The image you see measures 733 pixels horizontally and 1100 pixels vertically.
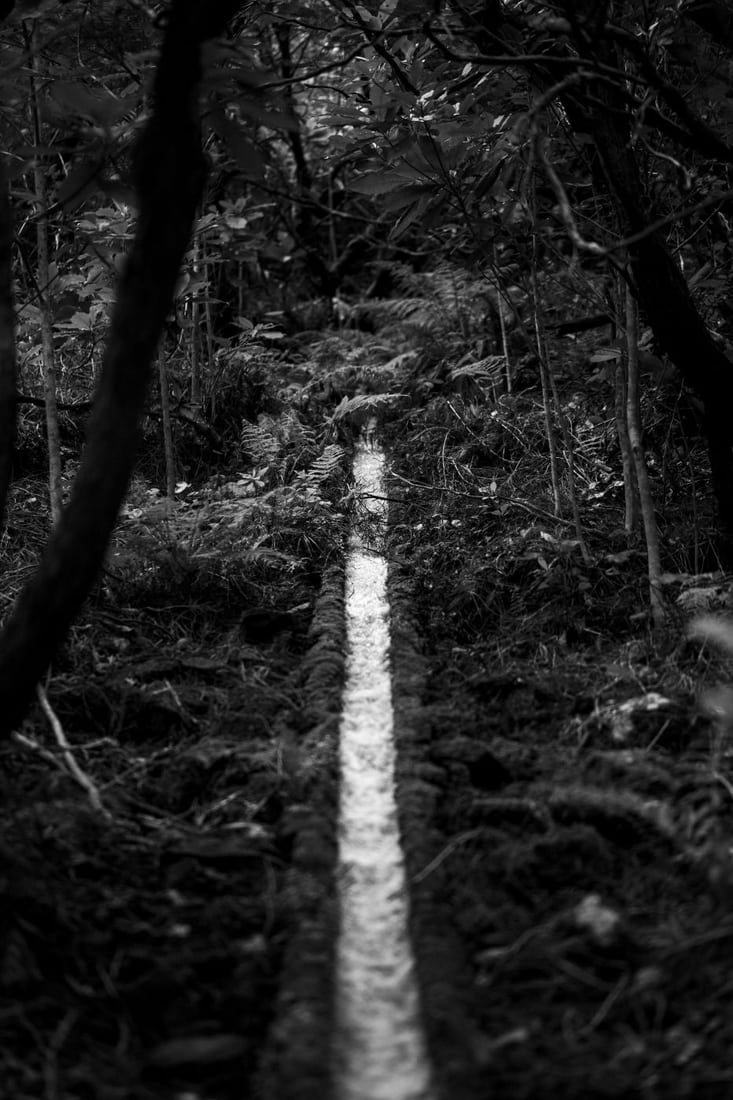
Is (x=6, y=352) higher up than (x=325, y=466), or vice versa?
(x=6, y=352)

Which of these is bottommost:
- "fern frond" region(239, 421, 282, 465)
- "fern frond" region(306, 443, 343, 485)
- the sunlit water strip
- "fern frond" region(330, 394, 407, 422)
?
the sunlit water strip

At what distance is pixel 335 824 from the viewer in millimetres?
3475

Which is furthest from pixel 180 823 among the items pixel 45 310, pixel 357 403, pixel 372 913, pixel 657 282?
pixel 357 403

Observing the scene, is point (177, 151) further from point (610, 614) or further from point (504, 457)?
point (504, 457)

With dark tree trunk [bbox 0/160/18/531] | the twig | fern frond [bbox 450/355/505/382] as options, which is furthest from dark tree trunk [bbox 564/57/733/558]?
the twig

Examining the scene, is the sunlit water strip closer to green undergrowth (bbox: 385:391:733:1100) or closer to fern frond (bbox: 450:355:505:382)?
green undergrowth (bbox: 385:391:733:1100)

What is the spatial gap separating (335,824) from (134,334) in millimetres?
1757

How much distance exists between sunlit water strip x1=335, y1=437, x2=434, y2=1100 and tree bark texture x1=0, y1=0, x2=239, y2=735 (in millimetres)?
1234

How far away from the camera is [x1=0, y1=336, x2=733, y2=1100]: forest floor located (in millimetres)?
2514

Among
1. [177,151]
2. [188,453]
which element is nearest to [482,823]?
[177,151]

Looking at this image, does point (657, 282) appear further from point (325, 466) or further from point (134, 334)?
point (134, 334)

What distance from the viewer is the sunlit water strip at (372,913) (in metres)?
2.49

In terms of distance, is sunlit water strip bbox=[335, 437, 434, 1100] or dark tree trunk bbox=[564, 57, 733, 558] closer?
sunlit water strip bbox=[335, 437, 434, 1100]

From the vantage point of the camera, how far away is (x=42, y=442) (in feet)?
24.1
